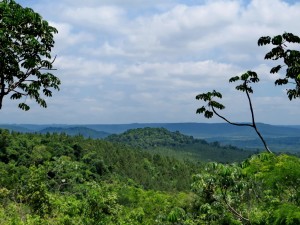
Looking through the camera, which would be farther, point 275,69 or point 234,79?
point 275,69

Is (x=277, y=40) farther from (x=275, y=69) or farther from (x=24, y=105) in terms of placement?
(x=24, y=105)

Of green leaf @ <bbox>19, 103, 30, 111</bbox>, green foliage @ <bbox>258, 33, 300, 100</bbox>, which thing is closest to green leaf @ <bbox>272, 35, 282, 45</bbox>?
green foliage @ <bbox>258, 33, 300, 100</bbox>

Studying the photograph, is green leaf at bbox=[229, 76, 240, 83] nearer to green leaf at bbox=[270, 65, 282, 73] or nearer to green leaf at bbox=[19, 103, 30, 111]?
green leaf at bbox=[270, 65, 282, 73]

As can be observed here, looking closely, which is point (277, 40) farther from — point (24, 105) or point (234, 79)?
point (24, 105)

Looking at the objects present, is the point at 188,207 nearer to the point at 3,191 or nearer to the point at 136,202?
the point at 136,202

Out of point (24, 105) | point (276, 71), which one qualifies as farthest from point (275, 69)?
point (24, 105)

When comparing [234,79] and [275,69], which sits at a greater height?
[275,69]

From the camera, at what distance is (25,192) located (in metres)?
35.4

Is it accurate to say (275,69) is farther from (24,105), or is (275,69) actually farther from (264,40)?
(24,105)

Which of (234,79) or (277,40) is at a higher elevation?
(277,40)

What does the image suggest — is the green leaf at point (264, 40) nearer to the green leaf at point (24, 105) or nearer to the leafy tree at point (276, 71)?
the leafy tree at point (276, 71)

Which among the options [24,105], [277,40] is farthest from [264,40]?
[24,105]

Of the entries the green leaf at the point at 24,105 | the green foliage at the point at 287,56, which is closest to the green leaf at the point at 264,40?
the green foliage at the point at 287,56

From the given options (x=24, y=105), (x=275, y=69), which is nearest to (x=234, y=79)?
(x=275, y=69)
